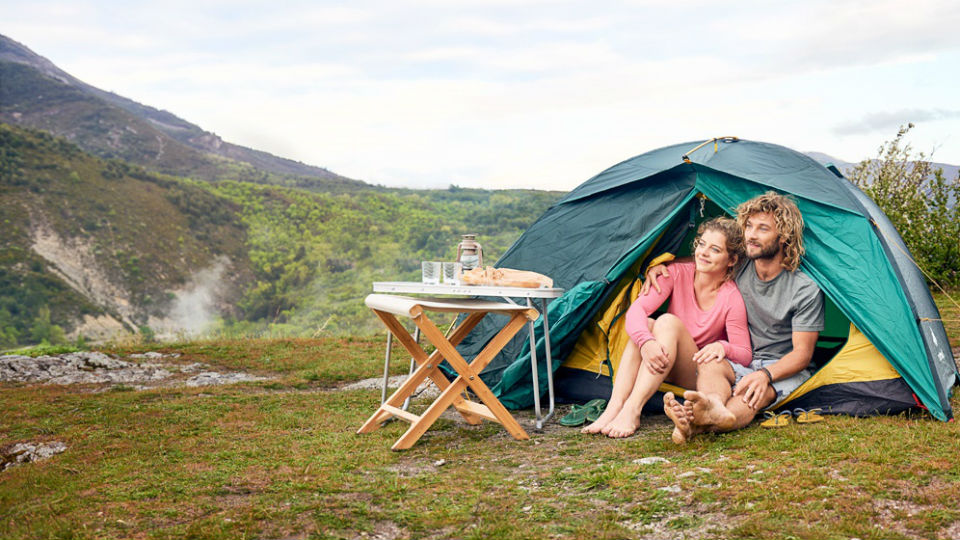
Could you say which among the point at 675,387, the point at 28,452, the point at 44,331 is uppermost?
the point at 675,387

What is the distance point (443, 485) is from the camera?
3449mm

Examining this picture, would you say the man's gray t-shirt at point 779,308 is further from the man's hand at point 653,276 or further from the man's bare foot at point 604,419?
the man's bare foot at point 604,419

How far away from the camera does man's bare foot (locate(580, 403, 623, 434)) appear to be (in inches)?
172

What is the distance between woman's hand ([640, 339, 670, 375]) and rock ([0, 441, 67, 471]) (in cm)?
373

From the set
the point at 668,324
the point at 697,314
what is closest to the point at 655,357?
the point at 668,324

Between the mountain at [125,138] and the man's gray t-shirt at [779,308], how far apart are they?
3862 cm

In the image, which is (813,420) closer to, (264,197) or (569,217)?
(569,217)

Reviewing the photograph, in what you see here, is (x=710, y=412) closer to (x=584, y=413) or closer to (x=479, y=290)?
(x=584, y=413)

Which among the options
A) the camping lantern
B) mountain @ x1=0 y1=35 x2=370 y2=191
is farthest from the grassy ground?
mountain @ x1=0 y1=35 x2=370 y2=191

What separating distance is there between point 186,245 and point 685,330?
30.2 m

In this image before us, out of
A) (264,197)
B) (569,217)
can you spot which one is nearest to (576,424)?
(569,217)

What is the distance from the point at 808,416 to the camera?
14.1 feet

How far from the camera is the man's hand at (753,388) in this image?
4.21 meters

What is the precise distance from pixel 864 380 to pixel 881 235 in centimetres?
94
